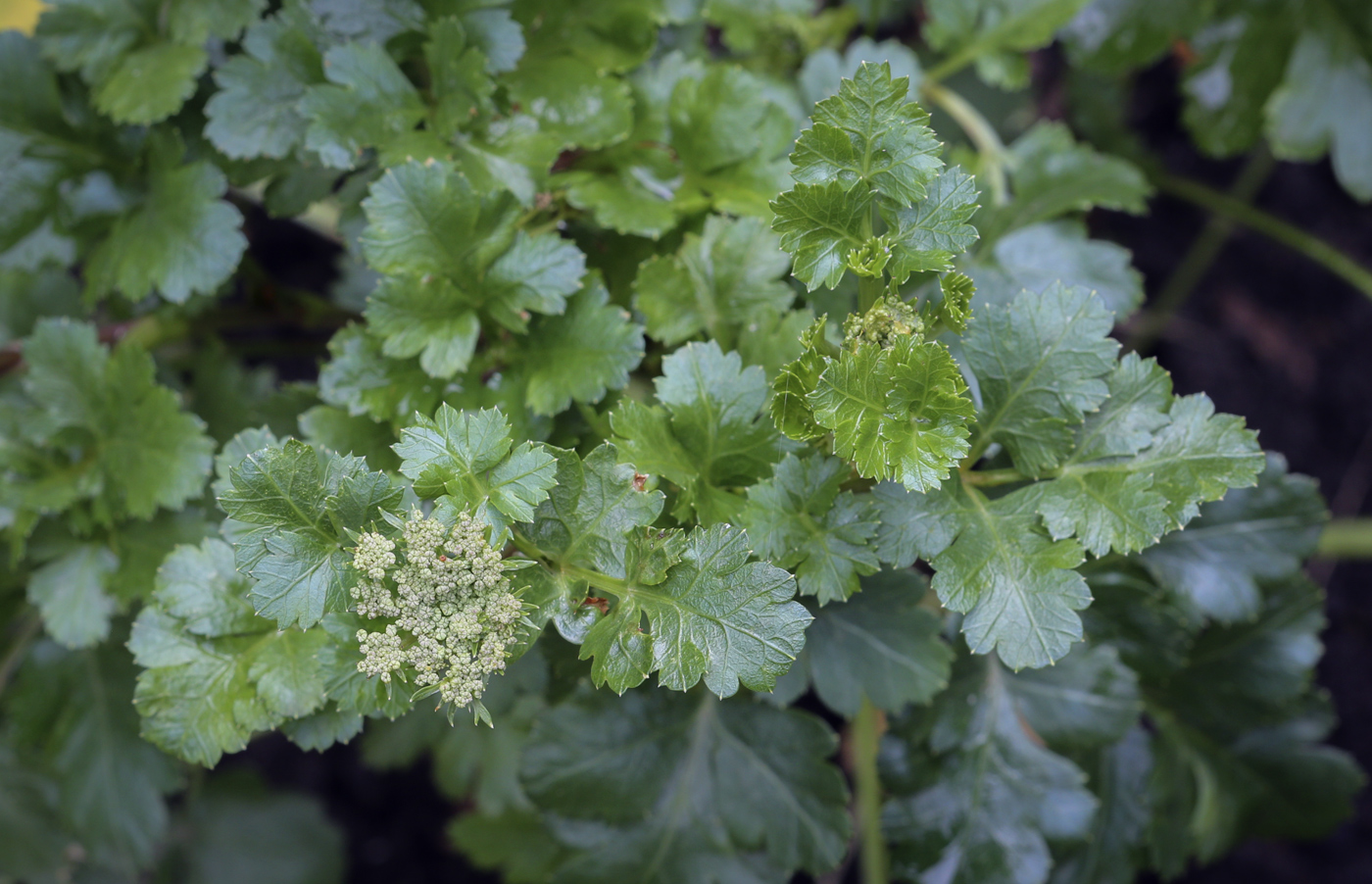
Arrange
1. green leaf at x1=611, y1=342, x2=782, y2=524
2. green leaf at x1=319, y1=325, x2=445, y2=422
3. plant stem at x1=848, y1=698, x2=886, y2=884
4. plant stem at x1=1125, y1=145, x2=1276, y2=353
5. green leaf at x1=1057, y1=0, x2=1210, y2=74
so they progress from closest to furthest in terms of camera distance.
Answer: green leaf at x1=611, y1=342, x2=782, y2=524 < green leaf at x1=319, y1=325, x2=445, y2=422 < plant stem at x1=848, y1=698, x2=886, y2=884 < green leaf at x1=1057, y1=0, x2=1210, y2=74 < plant stem at x1=1125, y1=145, x2=1276, y2=353

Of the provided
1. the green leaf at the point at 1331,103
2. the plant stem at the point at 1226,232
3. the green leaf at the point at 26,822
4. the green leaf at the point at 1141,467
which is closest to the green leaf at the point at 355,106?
the green leaf at the point at 1141,467

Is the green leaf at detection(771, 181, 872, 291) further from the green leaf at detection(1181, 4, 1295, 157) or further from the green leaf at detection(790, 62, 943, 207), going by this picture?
the green leaf at detection(1181, 4, 1295, 157)

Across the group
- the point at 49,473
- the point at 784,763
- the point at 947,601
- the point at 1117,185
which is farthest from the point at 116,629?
the point at 1117,185

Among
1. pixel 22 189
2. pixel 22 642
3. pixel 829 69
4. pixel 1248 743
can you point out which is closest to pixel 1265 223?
pixel 1248 743

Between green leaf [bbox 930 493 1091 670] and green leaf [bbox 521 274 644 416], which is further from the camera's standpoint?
green leaf [bbox 521 274 644 416]

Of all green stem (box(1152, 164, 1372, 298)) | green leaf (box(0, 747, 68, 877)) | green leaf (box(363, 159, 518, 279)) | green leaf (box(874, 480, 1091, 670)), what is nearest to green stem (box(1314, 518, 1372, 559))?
green stem (box(1152, 164, 1372, 298))

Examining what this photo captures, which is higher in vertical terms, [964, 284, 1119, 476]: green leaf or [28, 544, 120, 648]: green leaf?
Answer: [964, 284, 1119, 476]: green leaf
